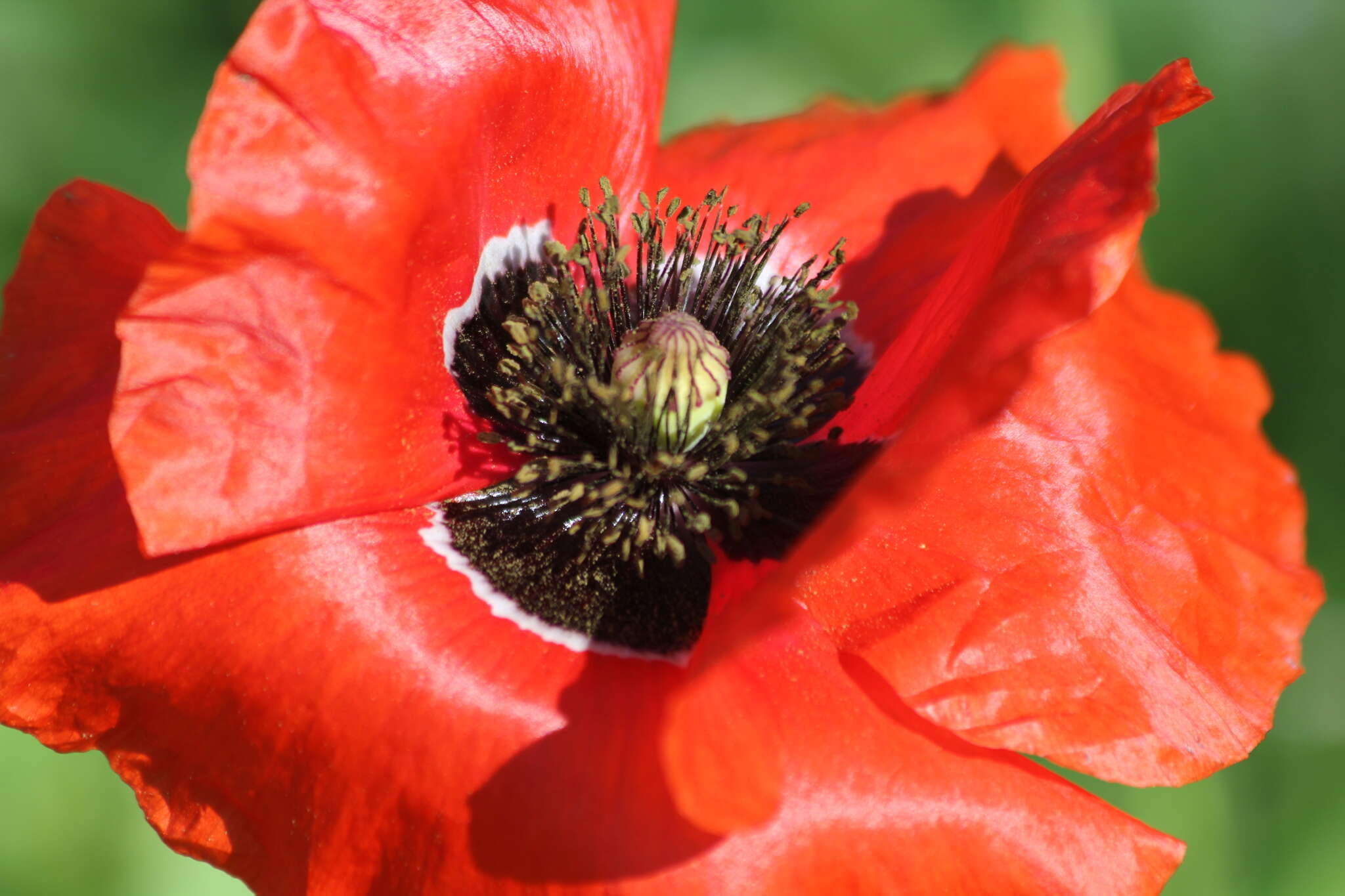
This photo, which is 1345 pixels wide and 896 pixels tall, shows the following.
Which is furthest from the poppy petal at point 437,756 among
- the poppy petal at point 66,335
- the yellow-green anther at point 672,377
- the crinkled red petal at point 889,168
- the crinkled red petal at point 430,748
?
the crinkled red petal at point 889,168

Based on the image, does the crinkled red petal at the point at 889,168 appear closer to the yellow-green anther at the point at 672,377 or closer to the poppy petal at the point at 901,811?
the yellow-green anther at the point at 672,377

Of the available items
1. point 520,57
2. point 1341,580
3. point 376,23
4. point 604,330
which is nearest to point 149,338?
point 376,23

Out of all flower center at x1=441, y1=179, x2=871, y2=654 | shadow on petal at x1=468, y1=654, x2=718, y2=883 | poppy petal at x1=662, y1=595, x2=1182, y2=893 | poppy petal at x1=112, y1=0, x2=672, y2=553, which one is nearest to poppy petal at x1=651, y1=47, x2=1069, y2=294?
flower center at x1=441, y1=179, x2=871, y2=654

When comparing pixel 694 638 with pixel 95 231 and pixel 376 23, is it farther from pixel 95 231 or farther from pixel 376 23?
pixel 95 231

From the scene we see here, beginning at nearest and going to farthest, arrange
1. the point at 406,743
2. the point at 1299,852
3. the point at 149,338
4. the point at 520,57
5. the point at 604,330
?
the point at 149,338, the point at 406,743, the point at 520,57, the point at 604,330, the point at 1299,852

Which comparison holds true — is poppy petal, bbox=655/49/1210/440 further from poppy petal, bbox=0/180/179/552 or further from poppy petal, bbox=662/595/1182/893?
poppy petal, bbox=0/180/179/552

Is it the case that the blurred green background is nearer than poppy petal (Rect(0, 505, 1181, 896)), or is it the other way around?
poppy petal (Rect(0, 505, 1181, 896))

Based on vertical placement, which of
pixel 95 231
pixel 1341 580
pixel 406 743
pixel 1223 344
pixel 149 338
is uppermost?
pixel 1223 344

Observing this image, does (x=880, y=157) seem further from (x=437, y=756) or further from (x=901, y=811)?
(x=437, y=756)
